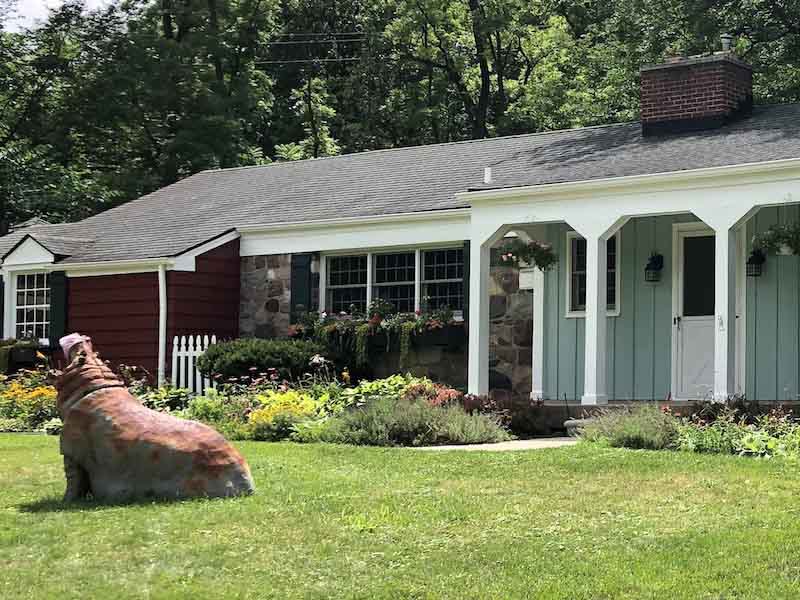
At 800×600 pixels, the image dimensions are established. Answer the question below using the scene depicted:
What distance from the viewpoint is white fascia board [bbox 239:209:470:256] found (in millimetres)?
18750

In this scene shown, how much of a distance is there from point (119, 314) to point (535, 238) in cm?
725

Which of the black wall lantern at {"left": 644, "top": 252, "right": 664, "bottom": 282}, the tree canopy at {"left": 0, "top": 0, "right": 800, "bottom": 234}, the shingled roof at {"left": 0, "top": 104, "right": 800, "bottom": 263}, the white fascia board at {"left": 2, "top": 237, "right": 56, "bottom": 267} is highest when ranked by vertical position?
the tree canopy at {"left": 0, "top": 0, "right": 800, "bottom": 234}

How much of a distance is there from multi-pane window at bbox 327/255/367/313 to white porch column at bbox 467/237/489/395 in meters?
3.55

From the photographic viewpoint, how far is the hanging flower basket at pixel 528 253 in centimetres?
1706

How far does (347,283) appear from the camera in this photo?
20.5 meters

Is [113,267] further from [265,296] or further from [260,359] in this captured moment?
[260,359]

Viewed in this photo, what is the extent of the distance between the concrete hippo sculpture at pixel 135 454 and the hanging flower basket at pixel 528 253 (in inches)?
312

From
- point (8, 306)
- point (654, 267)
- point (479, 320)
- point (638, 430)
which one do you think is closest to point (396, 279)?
point (479, 320)

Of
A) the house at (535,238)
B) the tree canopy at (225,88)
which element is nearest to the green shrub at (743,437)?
the house at (535,238)

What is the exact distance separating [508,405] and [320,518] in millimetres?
6921

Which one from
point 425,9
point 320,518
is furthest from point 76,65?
point 320,518

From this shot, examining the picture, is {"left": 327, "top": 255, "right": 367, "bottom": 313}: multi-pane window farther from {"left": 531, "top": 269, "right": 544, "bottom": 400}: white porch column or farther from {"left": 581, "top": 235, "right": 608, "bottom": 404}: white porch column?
{"left": 581, "top": 235, "right": 608, "bottom": 404}: white porch column

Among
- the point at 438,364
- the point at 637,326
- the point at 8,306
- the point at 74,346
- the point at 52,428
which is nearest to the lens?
the point at 74,346

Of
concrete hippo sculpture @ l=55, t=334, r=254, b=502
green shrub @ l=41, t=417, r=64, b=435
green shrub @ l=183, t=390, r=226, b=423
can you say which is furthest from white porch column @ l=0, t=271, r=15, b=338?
concrete hippo sculpture @ l=55, t=334, r=254, b=502
